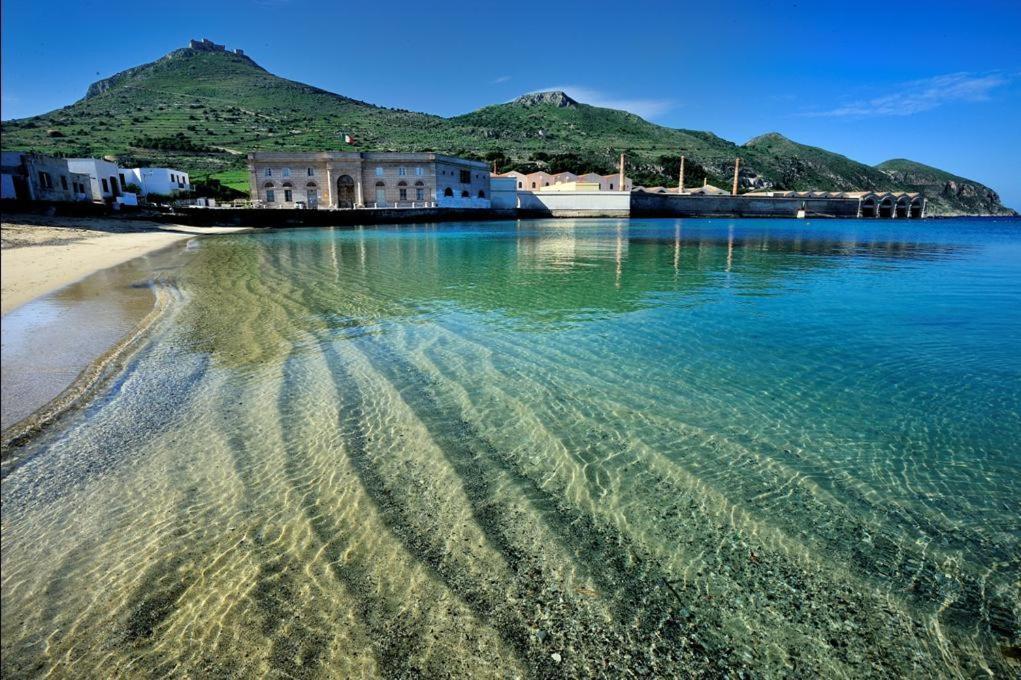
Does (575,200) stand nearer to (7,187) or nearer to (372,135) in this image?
(7,187)

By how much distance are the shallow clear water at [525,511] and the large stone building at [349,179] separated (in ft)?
191

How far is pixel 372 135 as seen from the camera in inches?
4737

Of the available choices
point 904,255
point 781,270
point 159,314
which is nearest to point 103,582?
point 159,314

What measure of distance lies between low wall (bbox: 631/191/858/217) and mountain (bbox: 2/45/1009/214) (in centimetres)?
2234

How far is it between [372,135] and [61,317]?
120m

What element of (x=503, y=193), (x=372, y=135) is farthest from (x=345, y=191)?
(x=372, y=135)

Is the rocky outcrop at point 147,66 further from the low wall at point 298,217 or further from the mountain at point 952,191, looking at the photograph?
the mountain at point 952,191

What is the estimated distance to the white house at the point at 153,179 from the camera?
60812 mm

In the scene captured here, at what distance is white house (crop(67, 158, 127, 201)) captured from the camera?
5025cm

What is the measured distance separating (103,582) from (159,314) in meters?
9.53

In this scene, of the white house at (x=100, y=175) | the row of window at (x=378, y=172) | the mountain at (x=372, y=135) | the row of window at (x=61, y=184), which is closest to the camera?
the row of window at (x=61, y=184)

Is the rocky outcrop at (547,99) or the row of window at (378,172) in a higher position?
the rocky outcrop at (547,99)

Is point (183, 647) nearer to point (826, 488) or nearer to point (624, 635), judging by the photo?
point (624, 635)

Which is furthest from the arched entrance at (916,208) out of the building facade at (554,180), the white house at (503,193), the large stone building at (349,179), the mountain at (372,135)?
the large stone building at (349,179)
